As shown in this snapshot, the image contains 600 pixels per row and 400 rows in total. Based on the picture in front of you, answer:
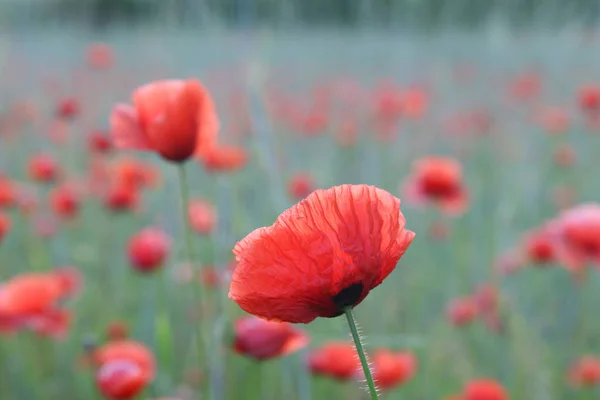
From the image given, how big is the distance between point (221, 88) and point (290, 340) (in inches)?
130

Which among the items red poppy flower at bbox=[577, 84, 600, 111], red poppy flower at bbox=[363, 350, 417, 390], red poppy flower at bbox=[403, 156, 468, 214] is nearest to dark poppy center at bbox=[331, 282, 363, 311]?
red poppy flower at bbox=[363, 350, 417, 390]

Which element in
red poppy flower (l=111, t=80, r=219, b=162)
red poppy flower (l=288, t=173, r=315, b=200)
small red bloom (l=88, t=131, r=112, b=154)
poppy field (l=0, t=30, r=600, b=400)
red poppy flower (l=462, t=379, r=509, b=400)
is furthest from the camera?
red poppy flower (l=288, t=173, r=315, b=200)

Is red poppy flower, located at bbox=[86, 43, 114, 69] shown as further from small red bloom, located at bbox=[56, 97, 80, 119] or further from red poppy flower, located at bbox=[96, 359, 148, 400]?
red poppy flower, located at bbox=[96, 359, 148, 400]

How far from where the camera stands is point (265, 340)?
31.8 inches

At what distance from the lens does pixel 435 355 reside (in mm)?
1538

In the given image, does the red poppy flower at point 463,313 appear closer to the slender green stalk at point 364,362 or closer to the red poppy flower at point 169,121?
the red poppy flower at point 169,121

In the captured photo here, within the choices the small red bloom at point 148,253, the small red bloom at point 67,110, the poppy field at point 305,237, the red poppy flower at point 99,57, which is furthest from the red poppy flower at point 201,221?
the red poppy flower at point 99,57

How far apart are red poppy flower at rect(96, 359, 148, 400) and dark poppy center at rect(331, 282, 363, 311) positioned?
0.54 m

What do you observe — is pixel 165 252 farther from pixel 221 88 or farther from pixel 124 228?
pixel 221 88

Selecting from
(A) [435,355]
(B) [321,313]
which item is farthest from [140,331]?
(B) [321,313]

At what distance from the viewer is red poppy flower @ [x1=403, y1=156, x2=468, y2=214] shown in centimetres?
184

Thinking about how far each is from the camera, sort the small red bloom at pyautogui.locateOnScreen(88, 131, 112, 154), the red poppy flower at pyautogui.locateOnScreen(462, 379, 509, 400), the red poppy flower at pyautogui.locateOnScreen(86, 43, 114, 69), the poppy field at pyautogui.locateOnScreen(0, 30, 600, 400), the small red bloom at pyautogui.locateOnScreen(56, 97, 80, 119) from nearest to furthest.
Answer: the poppy field at pyautogui.locateOnScreen(0, 30, 600, 400) → the red poppy flower at pyautogui.locateOnScreen(462, 379, 509, 400) → the small red bloom at pyautogui.locateOnScreen(88, 131, 112, 154) → the small red bloom at pyautogui.locateOnScreen(56, 97, 80, 119) → the red poppy flower at pyautogui.locateOnScreen(86, 43, 114, 69)

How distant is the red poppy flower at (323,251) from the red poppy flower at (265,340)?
0.37 meters

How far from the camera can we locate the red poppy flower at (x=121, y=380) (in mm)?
893
